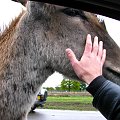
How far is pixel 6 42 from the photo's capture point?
12.4ft

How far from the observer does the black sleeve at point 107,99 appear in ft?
6.67

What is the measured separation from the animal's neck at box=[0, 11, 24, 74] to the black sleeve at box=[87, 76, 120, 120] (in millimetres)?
1686

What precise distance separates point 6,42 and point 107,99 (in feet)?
6.41

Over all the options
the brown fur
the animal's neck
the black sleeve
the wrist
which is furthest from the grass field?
the black sleeve

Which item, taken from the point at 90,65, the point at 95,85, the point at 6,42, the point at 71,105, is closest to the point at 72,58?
the point at 90,65

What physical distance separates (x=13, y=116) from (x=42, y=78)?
497 mm

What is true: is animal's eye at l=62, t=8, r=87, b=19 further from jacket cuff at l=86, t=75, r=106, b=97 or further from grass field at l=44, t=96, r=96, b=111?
grass field at l=44, t=96, r=96, b=111

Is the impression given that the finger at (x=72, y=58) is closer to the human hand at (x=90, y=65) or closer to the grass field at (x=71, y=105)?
the human hand at (x=90, y=65)

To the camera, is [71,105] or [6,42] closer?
[6,42]

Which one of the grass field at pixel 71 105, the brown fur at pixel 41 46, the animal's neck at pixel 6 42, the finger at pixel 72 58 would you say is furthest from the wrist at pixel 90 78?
the grass field at pixel 71 105

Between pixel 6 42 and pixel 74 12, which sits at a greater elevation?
pixel 74 12

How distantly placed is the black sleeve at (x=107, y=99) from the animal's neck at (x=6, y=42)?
1.69 meters

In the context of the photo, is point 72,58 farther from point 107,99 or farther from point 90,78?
point 107,99

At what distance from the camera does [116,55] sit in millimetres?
3572
